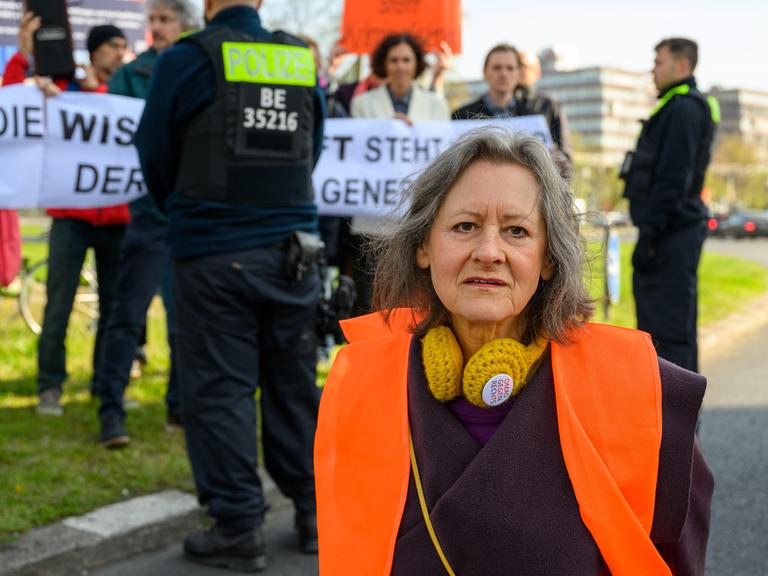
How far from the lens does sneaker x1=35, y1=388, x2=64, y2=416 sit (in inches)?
229

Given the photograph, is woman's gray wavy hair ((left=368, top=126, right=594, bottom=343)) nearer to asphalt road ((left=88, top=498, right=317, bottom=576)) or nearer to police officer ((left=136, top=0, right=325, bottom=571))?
police officer ((left=136, top=0, right=325, bottom=571))

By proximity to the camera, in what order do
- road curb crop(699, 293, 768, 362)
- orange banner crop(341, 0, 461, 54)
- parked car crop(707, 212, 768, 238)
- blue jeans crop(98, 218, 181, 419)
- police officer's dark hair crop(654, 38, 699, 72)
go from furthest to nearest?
parked car crop(707, 212, 768, 238), road curb crop(699, 293, 768, 362), orange banner crop(341, 0, 461, 54), police officer's dark hair crop(654, 38, 699, 72), blue jeans crop(98, 218, 181, 419)

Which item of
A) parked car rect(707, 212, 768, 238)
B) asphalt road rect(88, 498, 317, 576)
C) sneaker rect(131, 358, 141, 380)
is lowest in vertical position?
parked car rect(707, 212, 768, 238)

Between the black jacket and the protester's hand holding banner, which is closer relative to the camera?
the protester's hand holding banner

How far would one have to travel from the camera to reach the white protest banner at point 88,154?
570cm

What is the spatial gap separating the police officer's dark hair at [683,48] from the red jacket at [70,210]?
132 inches

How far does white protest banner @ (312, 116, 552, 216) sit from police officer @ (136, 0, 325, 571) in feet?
8.33

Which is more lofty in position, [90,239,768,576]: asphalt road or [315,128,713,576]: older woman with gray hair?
[315,128,713,576]: older woman with gray hair

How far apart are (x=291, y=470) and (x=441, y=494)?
2.28 meters

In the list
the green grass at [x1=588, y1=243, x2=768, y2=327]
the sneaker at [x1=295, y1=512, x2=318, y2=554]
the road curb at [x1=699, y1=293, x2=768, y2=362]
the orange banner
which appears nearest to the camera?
the sneaker at [x1=295, y1=512, x2=318, y2=554]

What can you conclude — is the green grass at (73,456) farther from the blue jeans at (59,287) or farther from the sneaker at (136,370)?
the blue jeans at (59,287)

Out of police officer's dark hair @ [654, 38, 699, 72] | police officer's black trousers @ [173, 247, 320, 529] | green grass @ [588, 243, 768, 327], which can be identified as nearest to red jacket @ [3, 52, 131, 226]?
police officer's black trousers @ [173, 247, 320, 529]

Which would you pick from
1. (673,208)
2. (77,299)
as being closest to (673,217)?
(673,208)

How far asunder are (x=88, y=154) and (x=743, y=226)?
53325mm
